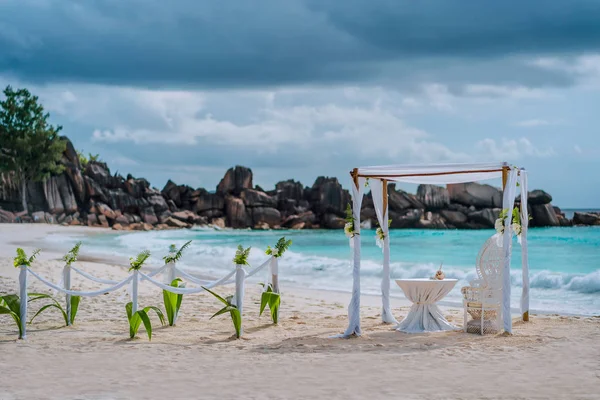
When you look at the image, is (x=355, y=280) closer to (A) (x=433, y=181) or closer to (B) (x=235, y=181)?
(A) (x=433, y=181)

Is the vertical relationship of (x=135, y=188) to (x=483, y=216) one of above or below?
above

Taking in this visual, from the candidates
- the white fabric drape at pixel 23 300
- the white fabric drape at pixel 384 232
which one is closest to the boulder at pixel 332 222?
the white fabric drape at pixel 384 232

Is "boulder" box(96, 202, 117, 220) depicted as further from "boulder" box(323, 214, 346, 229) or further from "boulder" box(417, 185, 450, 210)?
"boulder" box(417, 185, 450, 210)

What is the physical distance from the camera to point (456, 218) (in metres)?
68.0

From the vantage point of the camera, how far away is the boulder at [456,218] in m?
67.6

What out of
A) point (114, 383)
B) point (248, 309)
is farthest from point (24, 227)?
point (114, 383)

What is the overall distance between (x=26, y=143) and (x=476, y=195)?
40.7 metres

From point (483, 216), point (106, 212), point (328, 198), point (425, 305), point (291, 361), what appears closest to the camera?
point (291, 361)

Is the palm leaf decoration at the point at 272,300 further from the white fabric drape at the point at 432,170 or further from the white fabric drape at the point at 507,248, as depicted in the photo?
the white fabric drape at the point at 507,248

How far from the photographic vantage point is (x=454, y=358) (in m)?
8.04

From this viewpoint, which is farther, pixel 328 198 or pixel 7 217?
pixel 328 198

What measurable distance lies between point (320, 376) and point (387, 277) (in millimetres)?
4623

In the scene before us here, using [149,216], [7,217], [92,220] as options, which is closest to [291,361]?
[7,217]

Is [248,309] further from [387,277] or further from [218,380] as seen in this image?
[218,380]
